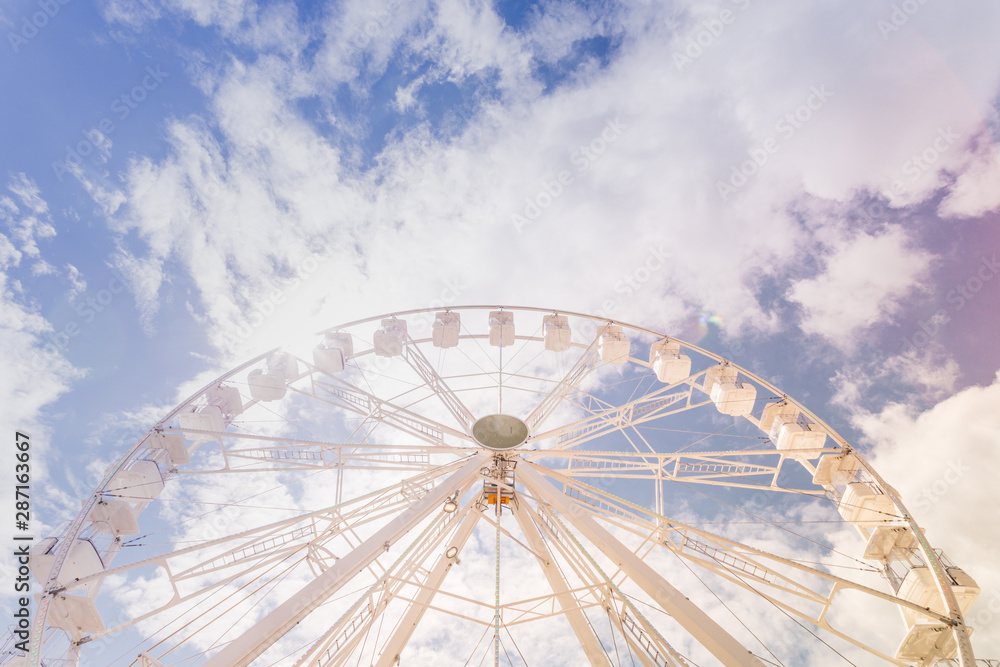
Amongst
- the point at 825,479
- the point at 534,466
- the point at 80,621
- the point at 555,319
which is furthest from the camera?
the point at 555,319

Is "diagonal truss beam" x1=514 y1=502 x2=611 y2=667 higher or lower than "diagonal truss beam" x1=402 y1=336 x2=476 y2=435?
above

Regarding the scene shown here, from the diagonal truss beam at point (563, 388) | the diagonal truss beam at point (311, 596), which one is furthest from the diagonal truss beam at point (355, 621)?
the diagonal truss beam at point (563, 388)

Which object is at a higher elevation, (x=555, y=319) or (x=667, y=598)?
(x=555, y=319)

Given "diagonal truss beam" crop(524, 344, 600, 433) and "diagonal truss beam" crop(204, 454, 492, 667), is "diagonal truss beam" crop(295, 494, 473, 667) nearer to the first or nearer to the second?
"diagonal truss beam" crop(204, 454, 492, 667)

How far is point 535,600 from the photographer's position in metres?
9.52

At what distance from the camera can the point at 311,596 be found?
7.41 metres

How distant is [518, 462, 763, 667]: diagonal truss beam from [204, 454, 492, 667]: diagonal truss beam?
317 cm

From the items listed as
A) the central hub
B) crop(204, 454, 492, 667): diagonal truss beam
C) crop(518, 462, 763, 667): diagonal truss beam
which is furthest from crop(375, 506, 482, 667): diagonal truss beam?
crop(518, 462, 763, 667): diagonal truss beam

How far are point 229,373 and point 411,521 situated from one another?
8303 mm

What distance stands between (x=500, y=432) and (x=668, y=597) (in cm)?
657

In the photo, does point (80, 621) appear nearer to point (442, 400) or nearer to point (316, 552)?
point (316, 552)

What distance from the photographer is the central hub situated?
13.1 metres

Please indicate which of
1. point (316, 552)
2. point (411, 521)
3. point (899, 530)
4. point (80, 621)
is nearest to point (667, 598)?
point (411, 521)

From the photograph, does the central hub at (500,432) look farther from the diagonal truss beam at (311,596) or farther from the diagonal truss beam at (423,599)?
the diagonal truss beam at (311,596)
